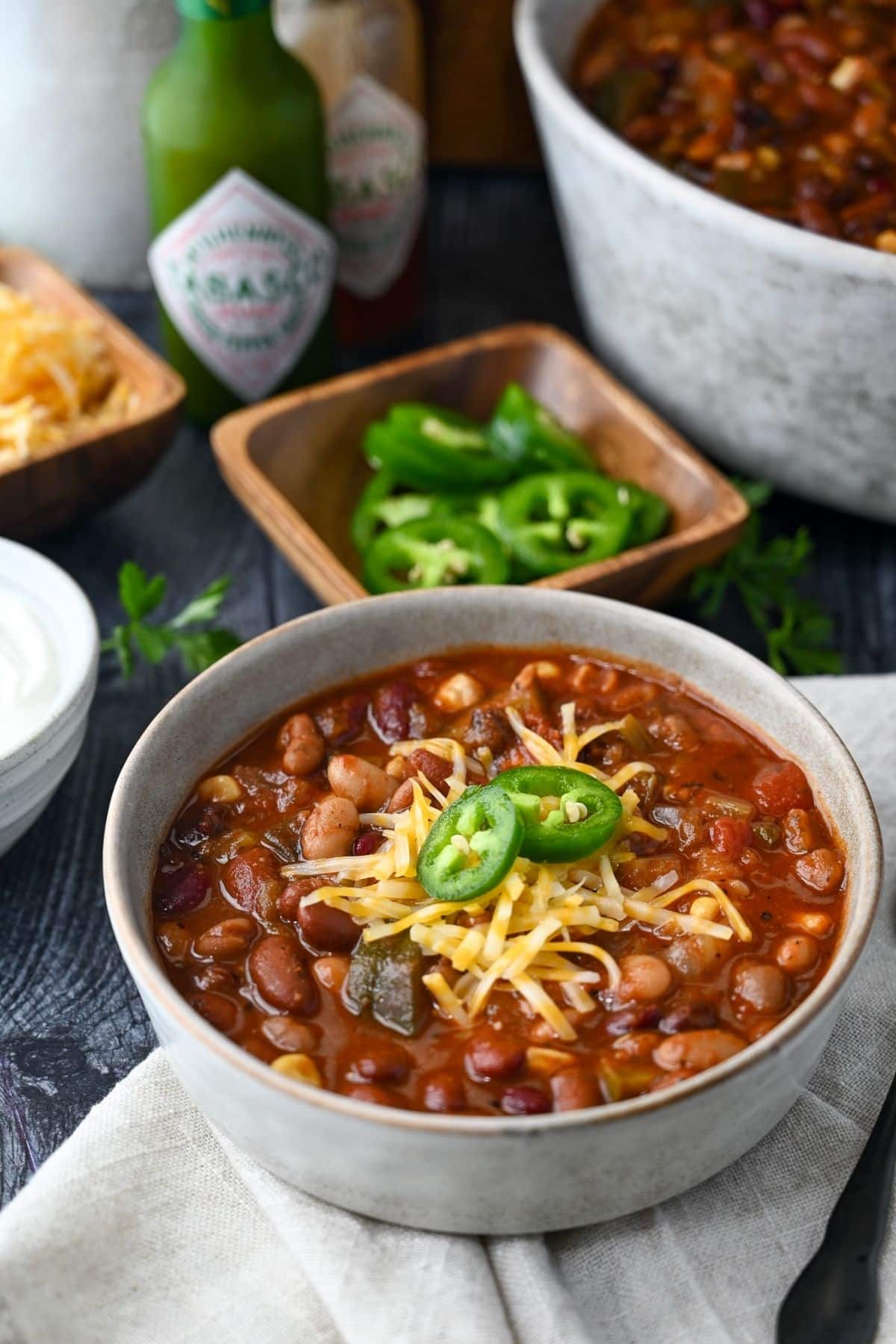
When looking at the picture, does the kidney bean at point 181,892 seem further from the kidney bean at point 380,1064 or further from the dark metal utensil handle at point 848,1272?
the dark metal utensil handle at point 848,1272

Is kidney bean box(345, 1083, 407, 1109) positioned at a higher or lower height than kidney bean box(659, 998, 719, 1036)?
higher

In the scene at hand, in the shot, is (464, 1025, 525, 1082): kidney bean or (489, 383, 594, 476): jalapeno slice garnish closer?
(464, 1025, 525, 1082): kidney bean

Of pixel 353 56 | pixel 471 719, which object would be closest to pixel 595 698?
pixel 471 719

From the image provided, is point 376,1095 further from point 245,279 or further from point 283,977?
point 245,279

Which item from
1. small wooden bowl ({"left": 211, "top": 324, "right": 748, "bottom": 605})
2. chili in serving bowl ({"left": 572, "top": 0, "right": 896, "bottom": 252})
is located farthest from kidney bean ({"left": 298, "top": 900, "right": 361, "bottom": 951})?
chili in serving bowl ({"left": 572, "top": 0, "right": 896, "bottom": 252})

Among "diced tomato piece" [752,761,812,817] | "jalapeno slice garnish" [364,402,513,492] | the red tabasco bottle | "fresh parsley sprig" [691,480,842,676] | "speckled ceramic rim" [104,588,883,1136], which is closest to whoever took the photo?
"speckled ceramic rim" [104,588,883,1136]

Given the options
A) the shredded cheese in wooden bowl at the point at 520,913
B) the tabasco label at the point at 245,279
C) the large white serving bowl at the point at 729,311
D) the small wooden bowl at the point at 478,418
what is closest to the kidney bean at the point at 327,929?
the shredded cheese in wooden bowl at the point at 520,913

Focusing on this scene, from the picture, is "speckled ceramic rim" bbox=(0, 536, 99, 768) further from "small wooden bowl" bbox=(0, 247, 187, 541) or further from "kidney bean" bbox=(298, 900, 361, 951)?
"kidney bean" bbox=(298, 900, 361, 951)
